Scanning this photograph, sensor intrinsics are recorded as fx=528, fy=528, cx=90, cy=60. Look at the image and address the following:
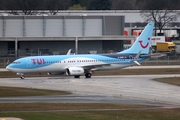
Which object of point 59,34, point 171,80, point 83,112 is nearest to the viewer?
point 83,112

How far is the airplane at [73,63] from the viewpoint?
60.8 meters

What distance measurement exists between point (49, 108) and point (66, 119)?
4.97 meters

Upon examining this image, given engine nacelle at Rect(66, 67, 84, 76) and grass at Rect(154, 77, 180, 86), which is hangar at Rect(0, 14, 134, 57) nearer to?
engine nacelle at Rect(66, 67, 84, 76)

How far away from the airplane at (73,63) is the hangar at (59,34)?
34.3 meters

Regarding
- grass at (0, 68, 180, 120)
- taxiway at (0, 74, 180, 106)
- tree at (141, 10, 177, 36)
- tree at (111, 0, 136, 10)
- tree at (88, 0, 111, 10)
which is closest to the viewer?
grass at (0, 68, 180, 120)

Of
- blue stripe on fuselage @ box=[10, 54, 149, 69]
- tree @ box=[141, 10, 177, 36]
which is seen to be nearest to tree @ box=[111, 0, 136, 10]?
tree @ box=[141, 10, 177, 36]

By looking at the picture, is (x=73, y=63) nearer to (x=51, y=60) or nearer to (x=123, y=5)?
(x=51, y=60)

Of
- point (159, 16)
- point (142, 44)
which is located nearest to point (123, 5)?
point (159, 16)

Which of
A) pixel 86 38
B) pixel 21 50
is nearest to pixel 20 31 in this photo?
pixel 21 50

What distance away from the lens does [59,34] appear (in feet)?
340

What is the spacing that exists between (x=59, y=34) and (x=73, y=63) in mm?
41922

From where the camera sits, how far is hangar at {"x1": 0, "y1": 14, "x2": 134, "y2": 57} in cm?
9894

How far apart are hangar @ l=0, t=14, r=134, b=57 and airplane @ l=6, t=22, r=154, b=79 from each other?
112 feet

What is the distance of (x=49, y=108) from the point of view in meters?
35.5
